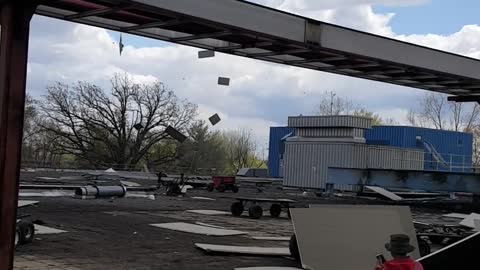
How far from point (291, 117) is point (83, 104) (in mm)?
32266

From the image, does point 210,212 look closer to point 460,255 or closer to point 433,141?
point 460,255

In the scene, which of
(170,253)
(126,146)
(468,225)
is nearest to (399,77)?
(468,225)

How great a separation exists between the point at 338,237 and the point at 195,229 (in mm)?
5273

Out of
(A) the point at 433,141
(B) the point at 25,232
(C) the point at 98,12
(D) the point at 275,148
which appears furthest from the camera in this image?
(D) the point at 275,148

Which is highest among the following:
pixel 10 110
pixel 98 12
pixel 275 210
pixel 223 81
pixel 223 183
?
pixel 98 12

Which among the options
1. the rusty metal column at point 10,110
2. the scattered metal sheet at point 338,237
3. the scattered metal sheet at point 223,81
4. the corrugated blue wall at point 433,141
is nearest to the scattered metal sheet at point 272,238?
the scattered metal sheet at point 223,81

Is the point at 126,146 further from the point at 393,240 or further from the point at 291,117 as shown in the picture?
the point at 393,240

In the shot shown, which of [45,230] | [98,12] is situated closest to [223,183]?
[45,230]

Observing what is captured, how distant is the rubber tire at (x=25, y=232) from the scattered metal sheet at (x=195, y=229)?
393cm

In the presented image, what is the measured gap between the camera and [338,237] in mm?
9508

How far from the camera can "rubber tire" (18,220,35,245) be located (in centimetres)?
1050

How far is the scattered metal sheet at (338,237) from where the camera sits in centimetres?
942

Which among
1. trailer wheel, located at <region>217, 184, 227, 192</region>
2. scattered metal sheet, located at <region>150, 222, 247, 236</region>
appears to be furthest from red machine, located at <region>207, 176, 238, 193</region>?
scattered metal sheet, located at <region>150, 222, 247, 236</region>

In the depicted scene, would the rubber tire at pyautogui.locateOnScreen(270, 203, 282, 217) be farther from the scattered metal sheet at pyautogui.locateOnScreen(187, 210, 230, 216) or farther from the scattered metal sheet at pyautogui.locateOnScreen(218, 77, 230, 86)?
the scattered metal sheet at pyautogui.locateOnScreen(218, 77, 230, 86)
